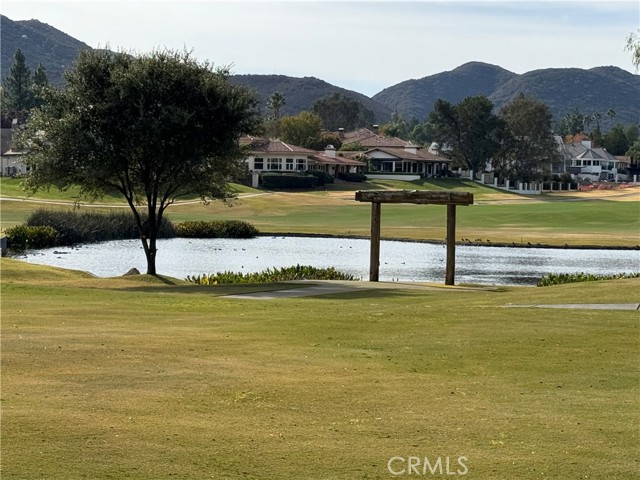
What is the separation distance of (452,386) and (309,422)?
3.06 meters

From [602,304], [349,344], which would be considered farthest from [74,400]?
[602,304]

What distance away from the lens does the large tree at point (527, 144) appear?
163500 mm

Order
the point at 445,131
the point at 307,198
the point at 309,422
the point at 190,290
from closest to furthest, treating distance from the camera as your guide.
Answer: the point at 309,422 → the point at 190,290 → the point at 307,198 → the point at 445,131

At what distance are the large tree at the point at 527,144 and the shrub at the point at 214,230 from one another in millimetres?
91446

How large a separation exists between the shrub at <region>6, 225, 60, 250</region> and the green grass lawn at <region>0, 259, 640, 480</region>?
37.4 m

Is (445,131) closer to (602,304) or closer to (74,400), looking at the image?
(602,304)

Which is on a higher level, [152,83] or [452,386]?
[152,83]

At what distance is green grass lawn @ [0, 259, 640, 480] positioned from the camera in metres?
11.0

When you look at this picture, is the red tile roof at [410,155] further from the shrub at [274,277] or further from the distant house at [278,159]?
the shrub at [274,277]

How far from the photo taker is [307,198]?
112375 millimetres

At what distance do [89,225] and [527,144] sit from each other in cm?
10722

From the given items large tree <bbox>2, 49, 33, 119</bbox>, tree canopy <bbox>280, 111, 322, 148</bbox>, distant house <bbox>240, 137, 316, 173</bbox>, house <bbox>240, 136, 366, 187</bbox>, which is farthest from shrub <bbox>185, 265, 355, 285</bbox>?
large tree <bbox>2, 49, 33, 119</bbox>

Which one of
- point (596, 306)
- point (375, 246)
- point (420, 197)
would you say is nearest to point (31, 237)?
point (375, 246)

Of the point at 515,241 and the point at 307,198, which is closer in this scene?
the point at 515,241
